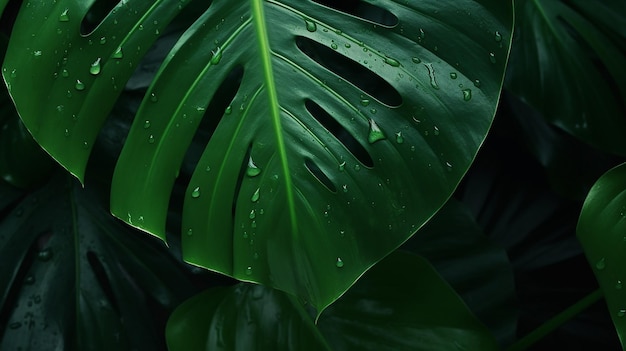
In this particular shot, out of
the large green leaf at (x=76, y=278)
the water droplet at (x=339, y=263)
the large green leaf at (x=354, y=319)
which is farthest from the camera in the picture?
the large green leaf at (x=76, y=278)

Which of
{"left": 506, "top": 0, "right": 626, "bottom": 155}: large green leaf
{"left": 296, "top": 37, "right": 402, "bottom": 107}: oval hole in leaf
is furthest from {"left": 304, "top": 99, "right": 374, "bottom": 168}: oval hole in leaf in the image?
{"left": 506, "top": 0, "right": 626, "bottom": 155}: large green leaf

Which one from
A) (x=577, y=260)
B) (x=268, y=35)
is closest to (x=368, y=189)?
(x=268, y=35)

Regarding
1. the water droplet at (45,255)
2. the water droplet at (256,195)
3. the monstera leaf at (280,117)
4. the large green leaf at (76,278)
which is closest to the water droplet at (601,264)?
the monstera leaf at (280,117)

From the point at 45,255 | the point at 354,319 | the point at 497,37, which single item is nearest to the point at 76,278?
the point at 45,255

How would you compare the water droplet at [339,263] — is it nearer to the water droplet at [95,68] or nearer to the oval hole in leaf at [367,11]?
the water droplet at [95,68]

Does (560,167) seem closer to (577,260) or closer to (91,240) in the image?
(577,260)

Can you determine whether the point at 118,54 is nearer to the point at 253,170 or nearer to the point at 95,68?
the point at 95,68

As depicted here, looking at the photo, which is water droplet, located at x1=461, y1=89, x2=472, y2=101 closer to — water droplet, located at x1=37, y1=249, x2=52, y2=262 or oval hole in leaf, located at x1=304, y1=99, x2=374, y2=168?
oval hole in leaf, located at x1=304, y1=99, x2=374, y2=168
